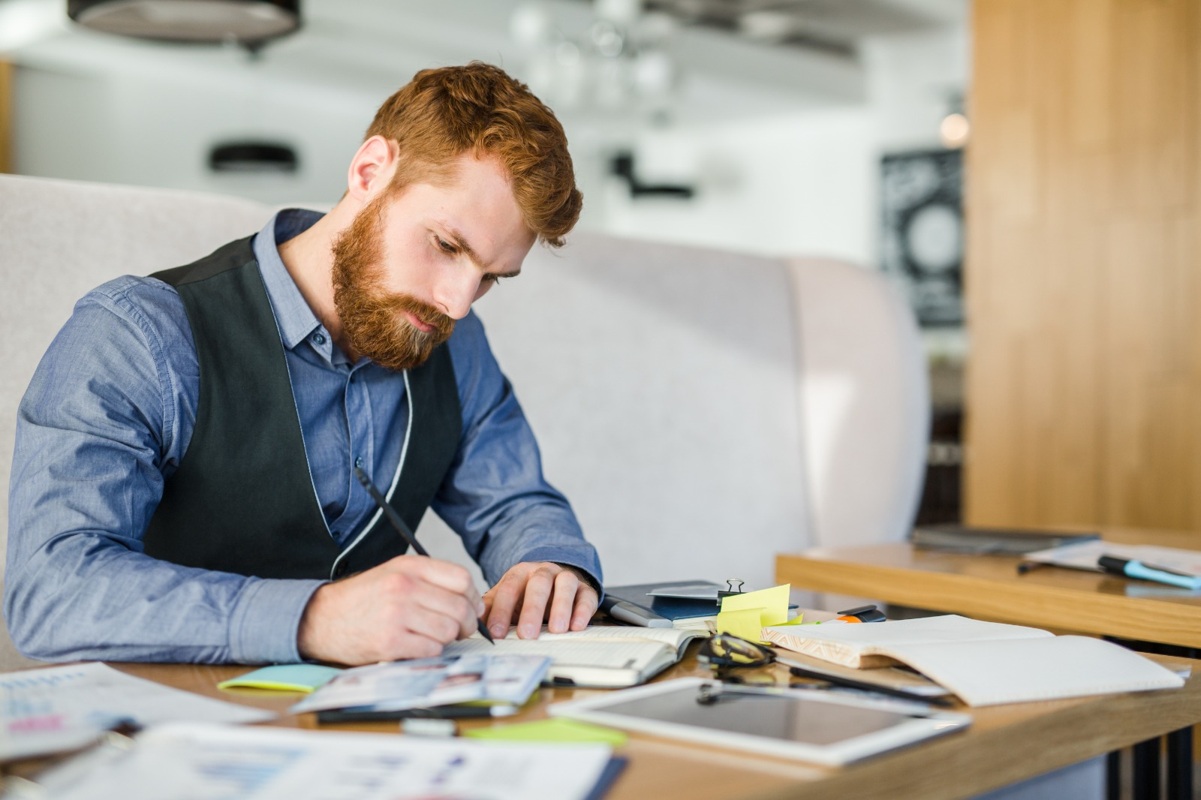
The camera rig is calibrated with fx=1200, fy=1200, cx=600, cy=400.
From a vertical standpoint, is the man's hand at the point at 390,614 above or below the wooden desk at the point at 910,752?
above

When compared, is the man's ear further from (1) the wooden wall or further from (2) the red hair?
(1) the wooden wall

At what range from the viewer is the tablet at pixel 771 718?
0.75m

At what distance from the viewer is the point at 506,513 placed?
157cm

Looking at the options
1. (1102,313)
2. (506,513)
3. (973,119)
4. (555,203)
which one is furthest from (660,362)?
(973,119)

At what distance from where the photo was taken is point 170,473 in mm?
1250

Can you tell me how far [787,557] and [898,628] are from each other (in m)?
0.87

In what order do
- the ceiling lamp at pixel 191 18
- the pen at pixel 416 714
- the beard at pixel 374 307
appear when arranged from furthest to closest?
the ceiling lamp at pixel 191 18 < the beard at pixel 374 307 < the pen at pixel 416 714

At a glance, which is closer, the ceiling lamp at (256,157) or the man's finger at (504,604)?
the man's finger at (504,604)

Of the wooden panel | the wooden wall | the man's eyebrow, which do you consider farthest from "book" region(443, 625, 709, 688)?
the wooden panel

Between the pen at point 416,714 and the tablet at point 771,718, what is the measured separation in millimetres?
43

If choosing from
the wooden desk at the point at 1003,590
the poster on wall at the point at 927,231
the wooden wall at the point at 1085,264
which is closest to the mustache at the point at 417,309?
the wooden desk at the point at 1003,590

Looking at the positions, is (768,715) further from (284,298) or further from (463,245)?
(284,298)

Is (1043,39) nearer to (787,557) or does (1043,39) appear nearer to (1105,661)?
(787,557)

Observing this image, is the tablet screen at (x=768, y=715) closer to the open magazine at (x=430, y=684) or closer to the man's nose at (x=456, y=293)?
the open magazine at (x=430, y=684)
